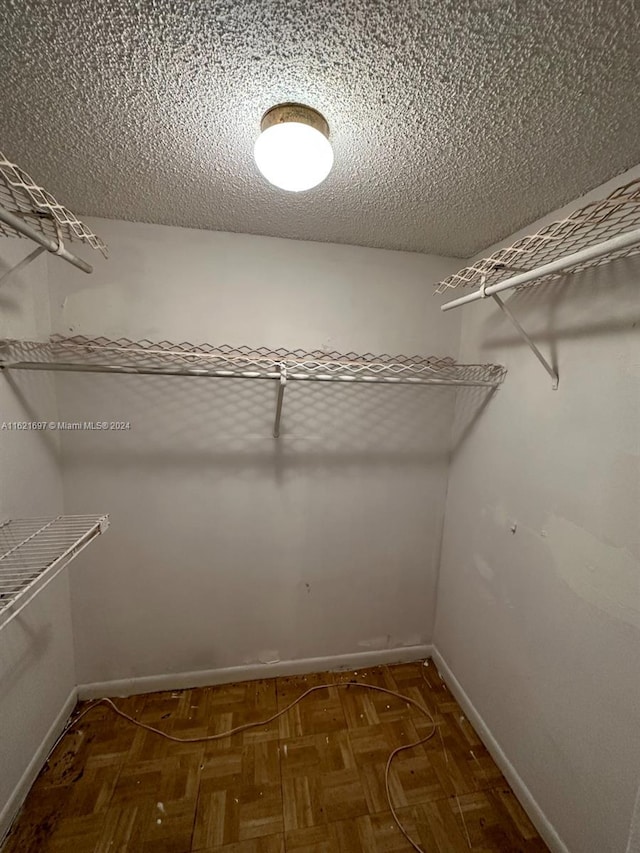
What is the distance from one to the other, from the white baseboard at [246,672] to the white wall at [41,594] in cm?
21

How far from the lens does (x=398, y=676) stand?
1947mm

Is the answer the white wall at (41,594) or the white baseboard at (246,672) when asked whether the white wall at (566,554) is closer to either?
the white baseboard at (246,672)

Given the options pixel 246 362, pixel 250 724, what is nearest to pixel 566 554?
pixel 246 362

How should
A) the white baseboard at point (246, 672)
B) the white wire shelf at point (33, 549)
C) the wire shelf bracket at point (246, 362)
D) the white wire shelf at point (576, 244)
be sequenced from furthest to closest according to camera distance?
the white baseboard at point (246, 672), the wire shelf bracket at point (246, 362), the white wire shelf at point (33, 549), the white wire shelf at point (576, 244)

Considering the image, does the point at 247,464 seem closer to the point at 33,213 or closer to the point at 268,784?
the point at 33,213

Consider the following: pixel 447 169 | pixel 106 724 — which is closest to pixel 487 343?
pixel 447 169

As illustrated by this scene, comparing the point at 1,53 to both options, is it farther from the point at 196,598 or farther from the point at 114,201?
the point at 196,598

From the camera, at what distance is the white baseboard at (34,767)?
1210 millimetres

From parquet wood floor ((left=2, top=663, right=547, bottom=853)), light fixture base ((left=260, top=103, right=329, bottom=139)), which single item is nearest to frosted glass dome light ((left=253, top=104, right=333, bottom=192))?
light fixture base ((left=260, top=103, right=329, bottom=139))

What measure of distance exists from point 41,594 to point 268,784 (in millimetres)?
1259

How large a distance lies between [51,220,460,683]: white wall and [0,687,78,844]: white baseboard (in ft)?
0.45

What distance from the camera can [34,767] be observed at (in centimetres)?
136

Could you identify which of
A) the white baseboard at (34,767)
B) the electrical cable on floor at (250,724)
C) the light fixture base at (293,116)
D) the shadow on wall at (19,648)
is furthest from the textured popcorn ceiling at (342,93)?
the electrical cable on floor at (250,724)

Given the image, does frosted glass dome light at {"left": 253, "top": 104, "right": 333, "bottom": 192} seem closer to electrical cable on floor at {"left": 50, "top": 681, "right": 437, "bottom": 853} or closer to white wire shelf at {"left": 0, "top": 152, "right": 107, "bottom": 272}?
white wire shelf at {"left": 0, "top": 152, "right": 107, "bottom": 272}
